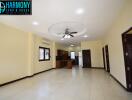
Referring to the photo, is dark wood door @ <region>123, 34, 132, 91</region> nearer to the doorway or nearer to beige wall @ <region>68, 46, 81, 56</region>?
the doorway

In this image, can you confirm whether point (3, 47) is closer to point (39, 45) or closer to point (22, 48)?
point (22, 48)

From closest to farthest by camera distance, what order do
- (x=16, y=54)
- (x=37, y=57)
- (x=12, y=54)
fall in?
(x=12, y=54)
(x=16, y=54)
(x=37, y=57)

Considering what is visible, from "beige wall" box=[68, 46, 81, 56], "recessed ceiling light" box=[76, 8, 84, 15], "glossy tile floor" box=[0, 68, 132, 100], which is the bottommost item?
"glossy tile floor" box=[0, 68, 132, 100]

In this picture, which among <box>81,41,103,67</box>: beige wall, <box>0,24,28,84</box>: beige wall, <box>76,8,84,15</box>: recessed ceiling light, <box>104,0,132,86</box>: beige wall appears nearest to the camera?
<box>104,0,132,86</box>: beige wall

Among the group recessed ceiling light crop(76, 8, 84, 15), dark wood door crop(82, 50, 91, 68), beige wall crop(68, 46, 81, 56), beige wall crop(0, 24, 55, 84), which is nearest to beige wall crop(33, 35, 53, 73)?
beige wall crop(0, 24, 55, 84)

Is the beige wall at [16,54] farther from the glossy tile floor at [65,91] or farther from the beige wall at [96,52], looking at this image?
the beige wall at [96,52]

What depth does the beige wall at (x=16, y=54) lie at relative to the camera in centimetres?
490

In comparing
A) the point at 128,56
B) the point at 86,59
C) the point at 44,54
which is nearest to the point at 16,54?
the point at 44,54

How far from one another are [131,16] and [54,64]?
902 centimetres

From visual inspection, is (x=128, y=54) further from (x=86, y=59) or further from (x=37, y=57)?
(x=86, y=59)

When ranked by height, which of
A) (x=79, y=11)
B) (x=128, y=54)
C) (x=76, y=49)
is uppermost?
(x=79, y=11)

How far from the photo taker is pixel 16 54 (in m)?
5.78

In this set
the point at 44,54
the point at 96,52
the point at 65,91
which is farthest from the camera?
the point at 96,52

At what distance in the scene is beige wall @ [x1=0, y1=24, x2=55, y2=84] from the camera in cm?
490
